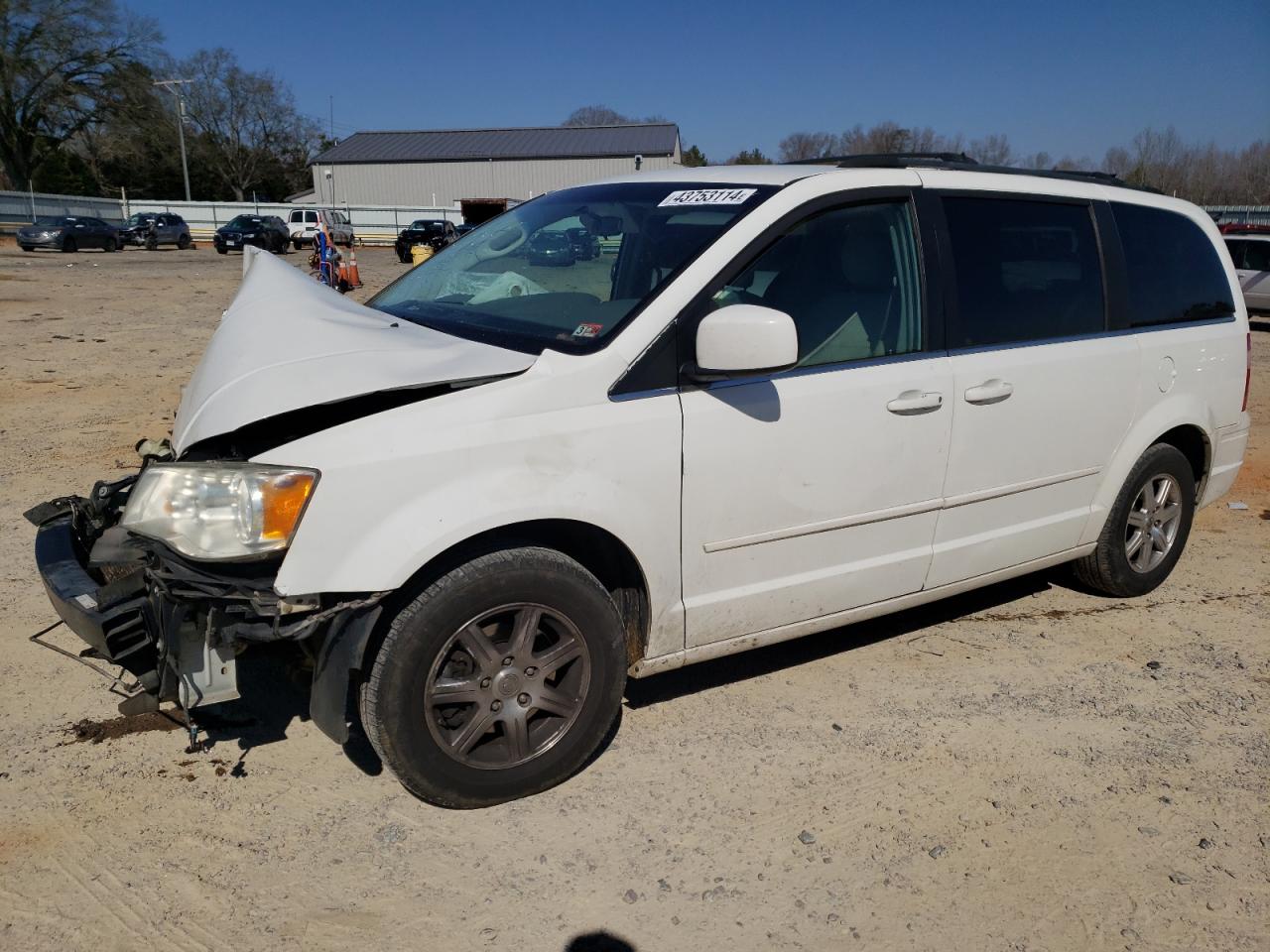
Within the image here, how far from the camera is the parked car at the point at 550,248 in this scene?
3.86 m

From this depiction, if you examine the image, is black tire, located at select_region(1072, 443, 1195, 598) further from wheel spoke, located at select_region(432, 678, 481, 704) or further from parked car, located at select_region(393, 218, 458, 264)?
parked car, located at select_region(393, 218, 458, 264)

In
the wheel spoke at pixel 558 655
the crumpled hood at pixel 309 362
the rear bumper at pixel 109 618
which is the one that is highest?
the crumpled hood at pixel 309 362

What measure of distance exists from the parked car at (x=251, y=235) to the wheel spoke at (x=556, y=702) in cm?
3867

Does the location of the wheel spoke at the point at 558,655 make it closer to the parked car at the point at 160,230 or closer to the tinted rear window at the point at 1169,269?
the tinted rear window at the point at 1169,269

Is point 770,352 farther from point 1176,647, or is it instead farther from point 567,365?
point 1176,647

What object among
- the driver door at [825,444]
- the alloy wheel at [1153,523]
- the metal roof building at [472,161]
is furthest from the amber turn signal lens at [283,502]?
the metal roof building at [472,161]

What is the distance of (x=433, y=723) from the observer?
116 inches

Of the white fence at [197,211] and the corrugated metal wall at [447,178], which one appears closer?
the white fence at [197,211]

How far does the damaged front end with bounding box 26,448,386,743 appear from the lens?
2.69 m

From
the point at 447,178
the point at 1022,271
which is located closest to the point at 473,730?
the point at 1022,271

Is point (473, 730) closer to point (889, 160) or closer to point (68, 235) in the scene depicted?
point (889, 160)

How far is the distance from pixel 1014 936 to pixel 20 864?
2.69 meters

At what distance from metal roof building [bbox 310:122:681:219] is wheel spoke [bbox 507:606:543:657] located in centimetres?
6716

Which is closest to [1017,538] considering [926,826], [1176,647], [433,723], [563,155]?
[1176,647]
